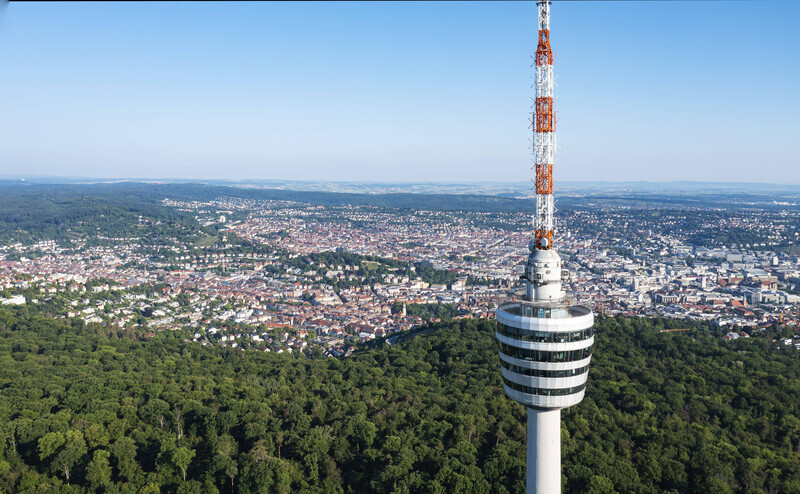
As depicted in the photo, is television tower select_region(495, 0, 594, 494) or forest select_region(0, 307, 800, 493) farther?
forest select_region(0, 307, 800, 493)

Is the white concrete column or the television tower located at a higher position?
the television tower

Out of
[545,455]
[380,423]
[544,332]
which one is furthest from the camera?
[380,423]

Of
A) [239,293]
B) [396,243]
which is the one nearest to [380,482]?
[239,293]

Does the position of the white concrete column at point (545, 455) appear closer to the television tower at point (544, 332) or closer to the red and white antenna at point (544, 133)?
the television tower at point (544, 332)

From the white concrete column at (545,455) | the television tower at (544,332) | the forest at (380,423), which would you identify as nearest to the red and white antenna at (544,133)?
the television tower at (544,332)

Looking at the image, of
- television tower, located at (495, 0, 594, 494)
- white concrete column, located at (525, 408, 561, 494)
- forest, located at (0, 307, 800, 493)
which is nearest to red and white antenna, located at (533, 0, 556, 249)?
television tower, located at (495, 0, 594, 494)

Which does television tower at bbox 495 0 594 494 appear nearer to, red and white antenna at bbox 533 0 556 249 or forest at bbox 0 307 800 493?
red and white antenna at bbox 533 0 556 249

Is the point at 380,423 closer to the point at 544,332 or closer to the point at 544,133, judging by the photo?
the point at 544,332

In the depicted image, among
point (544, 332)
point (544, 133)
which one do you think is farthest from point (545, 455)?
point (544, 133)
